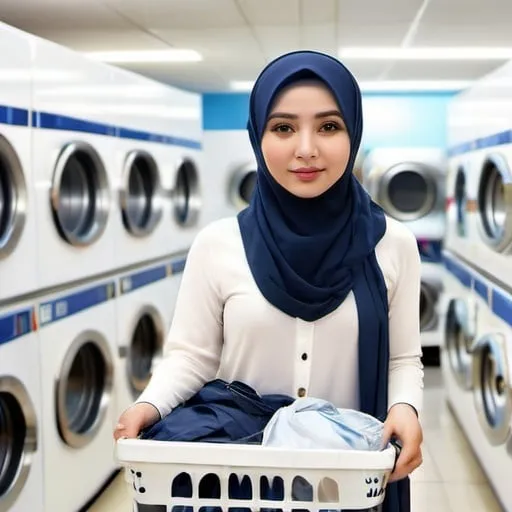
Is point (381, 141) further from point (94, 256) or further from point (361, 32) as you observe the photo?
point (94, 256)

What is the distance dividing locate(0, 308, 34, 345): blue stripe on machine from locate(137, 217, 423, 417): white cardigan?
1021 mm

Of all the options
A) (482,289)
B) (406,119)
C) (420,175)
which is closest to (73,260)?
(482,289)

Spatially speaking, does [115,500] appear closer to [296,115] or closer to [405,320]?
[405,320]

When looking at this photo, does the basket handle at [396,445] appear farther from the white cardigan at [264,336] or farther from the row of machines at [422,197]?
the row of machines at [422,197]

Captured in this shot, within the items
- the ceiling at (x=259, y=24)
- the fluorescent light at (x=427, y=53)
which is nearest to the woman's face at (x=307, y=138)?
the ceiling at (x=259, y=24)

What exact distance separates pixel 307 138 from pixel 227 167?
4.62m

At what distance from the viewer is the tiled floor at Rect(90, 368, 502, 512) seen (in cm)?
310

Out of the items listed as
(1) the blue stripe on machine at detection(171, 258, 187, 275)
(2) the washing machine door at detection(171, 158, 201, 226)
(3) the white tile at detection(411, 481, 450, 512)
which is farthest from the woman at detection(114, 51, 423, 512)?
(2) the washing machine door at detection(171, 158, 201, 226)

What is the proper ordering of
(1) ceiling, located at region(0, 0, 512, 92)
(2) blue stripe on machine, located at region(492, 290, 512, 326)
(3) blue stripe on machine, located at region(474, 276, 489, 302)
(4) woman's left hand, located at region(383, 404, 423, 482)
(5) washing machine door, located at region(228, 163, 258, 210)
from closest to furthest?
(4) woman's left hand, located at region(383, 404, 423, 482) → (2) blue stripe on machine, located at region(492, 290, 512, 326) → (3) blue stripe on machine, located at region(474, 276, 489, 302) → (1) ceiling, located at region(0, 0, 512, 92) → (5) washing machine door, located at region(228, 163, 258, 210)

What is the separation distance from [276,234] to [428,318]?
4190 mm

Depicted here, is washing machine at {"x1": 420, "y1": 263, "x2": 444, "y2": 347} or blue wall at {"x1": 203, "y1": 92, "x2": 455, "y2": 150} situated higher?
blue wall at {"x1": 203, "y1": 92, "x2": 455, "y2": 150}

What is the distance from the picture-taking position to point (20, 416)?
245 cm

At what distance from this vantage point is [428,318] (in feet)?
17.5

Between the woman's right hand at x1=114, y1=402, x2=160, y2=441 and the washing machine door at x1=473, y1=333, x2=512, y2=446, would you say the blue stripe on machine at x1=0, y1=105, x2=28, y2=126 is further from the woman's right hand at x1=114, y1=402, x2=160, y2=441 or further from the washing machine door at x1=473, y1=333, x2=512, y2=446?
the washing machine door at x1=473, y1=333, x2=512, y2=446
